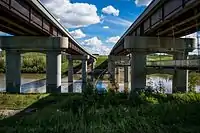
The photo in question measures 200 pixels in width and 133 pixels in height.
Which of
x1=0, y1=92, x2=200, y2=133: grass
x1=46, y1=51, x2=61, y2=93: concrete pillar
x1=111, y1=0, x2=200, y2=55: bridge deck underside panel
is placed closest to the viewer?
x1=0, y1=92, x2=200, y2=133: grass

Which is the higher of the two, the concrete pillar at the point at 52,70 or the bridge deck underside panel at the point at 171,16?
the bridge deck underside panel at the point at 171,16

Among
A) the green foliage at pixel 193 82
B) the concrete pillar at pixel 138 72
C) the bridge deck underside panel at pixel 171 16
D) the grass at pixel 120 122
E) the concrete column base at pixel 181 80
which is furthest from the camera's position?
the concrete pillar at pixel 138 72

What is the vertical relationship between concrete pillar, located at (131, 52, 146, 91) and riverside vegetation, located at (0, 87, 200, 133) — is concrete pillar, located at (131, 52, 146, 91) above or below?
above

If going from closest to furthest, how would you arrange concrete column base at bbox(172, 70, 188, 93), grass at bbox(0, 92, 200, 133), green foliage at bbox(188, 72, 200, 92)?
grass at bbox(0, 92, 200, 133)
green foliage at bbox(188, 72, 200, 92)
concrete column base at bbox(172, 70, 188, 93)

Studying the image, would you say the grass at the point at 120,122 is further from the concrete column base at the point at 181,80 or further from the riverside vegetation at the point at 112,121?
the concrete column base at the point at 181,80

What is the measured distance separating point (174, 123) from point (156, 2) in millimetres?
14072

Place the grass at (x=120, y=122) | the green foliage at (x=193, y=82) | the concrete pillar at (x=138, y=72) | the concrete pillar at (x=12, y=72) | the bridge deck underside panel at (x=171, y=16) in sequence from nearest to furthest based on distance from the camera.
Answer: the grass at (x=120, y=122) < the bridge deck underside panel at (x=171, y=16) < the concrete pillar at (x=12, y=72) < the green foliage at (x=193, y=82) < the concrete pillar at (x=138, y=72)

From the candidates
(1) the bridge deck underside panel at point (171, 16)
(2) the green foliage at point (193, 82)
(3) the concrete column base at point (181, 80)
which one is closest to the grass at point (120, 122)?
(1) the bridge deck underside panel at point (171, 16)

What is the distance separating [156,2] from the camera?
74.7 ft

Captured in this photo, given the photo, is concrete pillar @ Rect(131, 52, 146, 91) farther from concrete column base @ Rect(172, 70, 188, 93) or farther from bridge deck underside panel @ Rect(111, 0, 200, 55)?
concrete column base @ Rect(172, 70, 188, 93)

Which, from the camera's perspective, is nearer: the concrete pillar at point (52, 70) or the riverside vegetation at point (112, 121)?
the riverside vegetation at point (112, 121)

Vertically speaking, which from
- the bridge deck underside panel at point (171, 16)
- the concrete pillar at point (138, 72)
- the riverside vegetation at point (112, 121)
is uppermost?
the bridge deck underside panel at point (171, 16)

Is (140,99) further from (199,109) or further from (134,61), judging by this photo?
(134,61)

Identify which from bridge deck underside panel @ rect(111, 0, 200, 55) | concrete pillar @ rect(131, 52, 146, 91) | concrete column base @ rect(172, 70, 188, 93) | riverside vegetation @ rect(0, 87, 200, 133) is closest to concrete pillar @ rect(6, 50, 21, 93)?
concrete pillar @ rect(131, 52, 146, 91)
